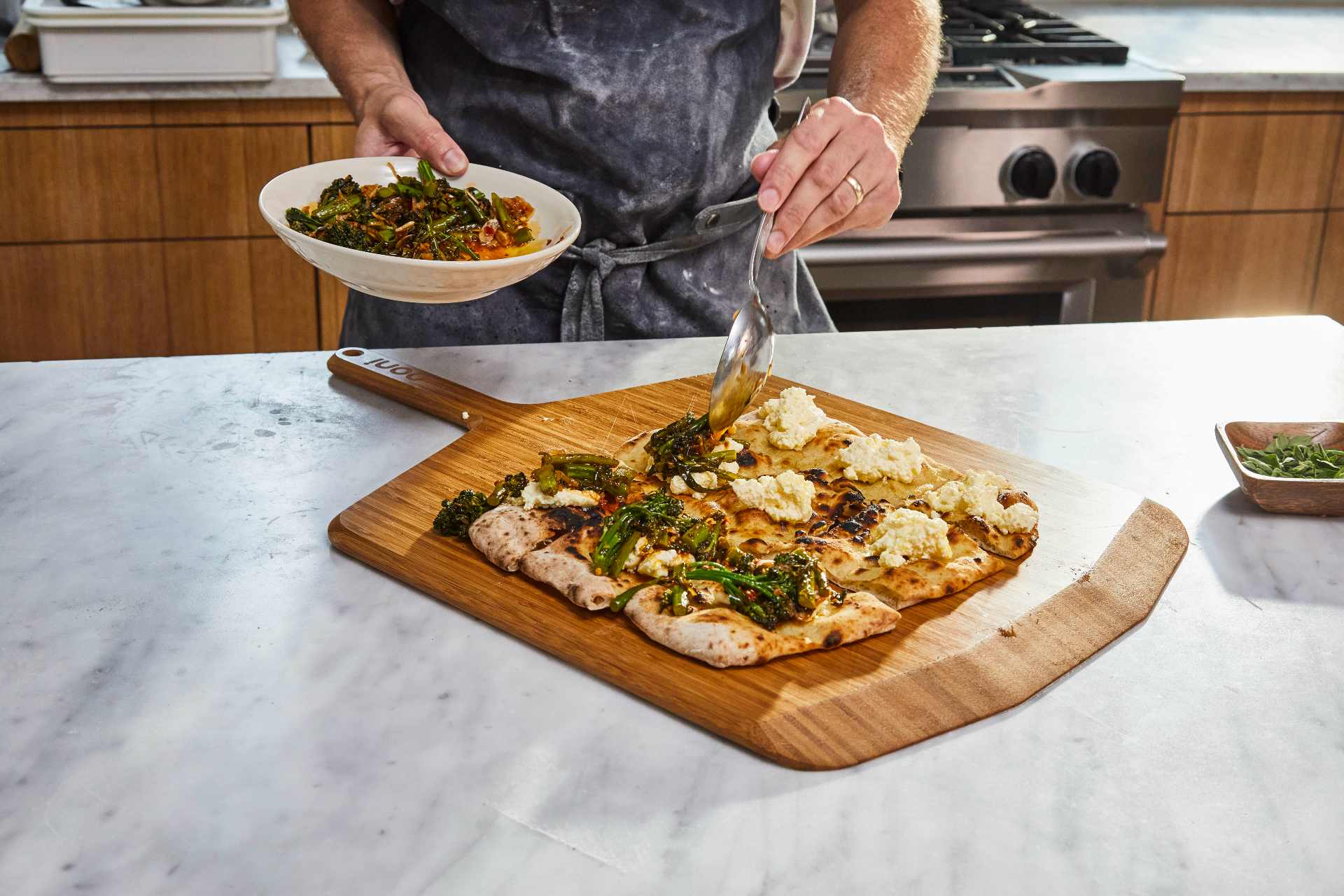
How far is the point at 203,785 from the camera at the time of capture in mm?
919

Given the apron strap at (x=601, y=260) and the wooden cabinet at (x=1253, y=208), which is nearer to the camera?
the apron strap at (x=601, y=260)

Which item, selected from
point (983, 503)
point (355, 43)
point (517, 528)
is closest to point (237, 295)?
point (355, 43)

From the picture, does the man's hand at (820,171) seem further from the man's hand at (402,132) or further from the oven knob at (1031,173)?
the oven knob at (1031,173)

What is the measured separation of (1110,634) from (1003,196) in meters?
1.89

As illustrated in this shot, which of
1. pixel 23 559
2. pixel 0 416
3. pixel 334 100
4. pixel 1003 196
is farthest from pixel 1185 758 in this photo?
pixel 334 100

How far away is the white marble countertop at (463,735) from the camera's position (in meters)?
0.86

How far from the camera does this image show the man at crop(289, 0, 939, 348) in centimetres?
169

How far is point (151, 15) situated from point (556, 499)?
187 cm

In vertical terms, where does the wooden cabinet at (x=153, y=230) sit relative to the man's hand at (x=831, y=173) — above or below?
below

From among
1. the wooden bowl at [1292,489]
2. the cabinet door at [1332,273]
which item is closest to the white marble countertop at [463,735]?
the wooden bowl at [1292,489]

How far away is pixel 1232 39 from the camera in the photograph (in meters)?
3.32

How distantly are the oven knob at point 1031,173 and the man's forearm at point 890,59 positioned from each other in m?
0.99

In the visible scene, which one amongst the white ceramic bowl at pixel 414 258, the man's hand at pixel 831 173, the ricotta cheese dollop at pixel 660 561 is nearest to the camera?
the ricotta cheese dollop at pixel 660 561

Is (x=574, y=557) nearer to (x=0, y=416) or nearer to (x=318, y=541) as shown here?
(x=318, y=541)
